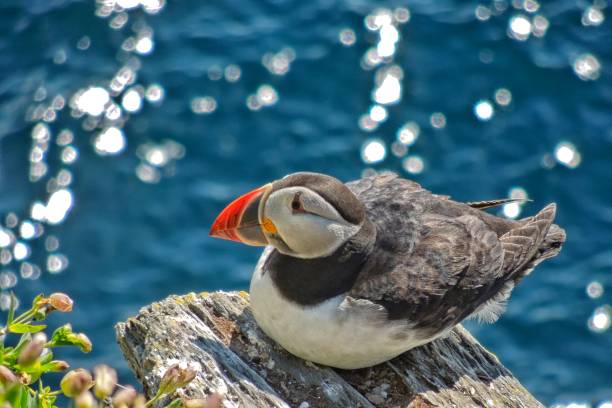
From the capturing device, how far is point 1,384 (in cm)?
284

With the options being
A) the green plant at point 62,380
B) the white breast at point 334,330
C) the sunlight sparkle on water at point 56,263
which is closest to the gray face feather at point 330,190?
the white breast at point 334,330

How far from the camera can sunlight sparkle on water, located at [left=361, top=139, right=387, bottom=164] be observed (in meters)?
9.76

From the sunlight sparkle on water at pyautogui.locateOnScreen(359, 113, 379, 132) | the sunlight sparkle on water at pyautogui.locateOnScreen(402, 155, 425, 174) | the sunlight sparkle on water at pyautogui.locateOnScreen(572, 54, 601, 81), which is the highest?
the sunlight sparkle on water at pyautogui.locateOnScreen(572, 54, 601, 81)

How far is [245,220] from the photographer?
4.62 m

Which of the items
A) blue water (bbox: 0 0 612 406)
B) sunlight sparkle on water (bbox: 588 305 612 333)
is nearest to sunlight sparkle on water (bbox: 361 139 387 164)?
blue water (bbox: 0 0 612 406)

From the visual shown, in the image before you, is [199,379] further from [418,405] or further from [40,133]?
[40,133]

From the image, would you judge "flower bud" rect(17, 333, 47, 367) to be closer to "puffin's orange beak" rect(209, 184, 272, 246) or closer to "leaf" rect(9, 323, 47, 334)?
"leaf" rect(9, 323, 47, 334)

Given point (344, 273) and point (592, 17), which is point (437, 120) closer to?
point (592, 17)

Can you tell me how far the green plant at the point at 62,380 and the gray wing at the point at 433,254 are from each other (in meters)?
1.51

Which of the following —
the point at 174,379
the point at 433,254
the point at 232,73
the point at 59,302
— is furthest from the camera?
the point at 232,73

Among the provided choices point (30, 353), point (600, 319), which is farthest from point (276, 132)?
point (30, 353)

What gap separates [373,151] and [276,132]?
100 centimetres

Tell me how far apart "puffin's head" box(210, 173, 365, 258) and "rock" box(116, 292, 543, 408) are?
0.39 metres

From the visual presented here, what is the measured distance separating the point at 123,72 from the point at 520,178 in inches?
166
